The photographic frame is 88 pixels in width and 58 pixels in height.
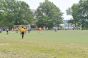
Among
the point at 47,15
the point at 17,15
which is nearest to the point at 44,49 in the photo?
the point at 17,15

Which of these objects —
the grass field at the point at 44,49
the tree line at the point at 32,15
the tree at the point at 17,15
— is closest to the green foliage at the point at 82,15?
the tree line at the point at 32,15

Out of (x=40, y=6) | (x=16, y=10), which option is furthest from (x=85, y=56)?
(x=40, y=6)

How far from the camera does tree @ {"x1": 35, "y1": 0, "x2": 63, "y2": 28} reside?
6033 inches

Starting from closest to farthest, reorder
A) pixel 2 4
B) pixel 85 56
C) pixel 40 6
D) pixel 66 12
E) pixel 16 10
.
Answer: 1. pixel 85 56
2. pixel 2 4
3. pixel 16 10
4. pixel 40 6
5. pixel 66 12

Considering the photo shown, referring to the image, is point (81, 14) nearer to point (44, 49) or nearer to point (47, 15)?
point (47, 15)

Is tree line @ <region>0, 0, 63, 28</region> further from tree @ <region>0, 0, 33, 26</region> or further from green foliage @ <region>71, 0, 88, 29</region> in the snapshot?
green foliage @ <region>71, 0, 88, 29</region>

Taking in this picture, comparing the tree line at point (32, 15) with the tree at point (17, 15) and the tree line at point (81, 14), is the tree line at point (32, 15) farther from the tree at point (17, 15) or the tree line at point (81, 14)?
the tree line at point (81, 14)

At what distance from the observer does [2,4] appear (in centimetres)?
5594

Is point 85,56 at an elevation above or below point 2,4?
below

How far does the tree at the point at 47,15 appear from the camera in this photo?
6033 inches

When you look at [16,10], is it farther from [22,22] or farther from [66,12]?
[66,12]

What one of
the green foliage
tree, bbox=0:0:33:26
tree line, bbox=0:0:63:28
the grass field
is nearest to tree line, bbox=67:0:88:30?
the green foliage

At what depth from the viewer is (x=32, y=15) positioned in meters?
157

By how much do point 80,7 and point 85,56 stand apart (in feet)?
445
